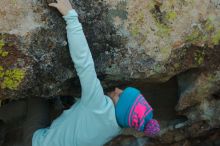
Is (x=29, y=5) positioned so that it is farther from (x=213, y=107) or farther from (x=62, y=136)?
(x=213, y=107)

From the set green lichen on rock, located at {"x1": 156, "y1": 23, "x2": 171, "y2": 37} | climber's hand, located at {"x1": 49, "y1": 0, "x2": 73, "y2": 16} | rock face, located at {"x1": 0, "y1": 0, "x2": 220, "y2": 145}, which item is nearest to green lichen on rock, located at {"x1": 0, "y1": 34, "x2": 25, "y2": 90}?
rock face, located at {"x1": 0, "y1": 0, "x2": 220, "y2": 145}

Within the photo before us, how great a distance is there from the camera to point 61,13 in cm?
266

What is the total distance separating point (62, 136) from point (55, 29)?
0.74m

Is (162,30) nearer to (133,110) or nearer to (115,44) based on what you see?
(115,44)

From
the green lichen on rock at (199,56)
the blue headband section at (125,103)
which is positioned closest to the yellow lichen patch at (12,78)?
the blue headband section at (125,103)

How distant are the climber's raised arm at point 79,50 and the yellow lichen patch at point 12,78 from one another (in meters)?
0.34

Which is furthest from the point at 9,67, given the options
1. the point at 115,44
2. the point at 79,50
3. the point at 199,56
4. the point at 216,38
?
the point at 216,38

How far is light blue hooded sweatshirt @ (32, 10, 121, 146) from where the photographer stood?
261 centimetres

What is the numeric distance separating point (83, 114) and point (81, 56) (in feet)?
1.37

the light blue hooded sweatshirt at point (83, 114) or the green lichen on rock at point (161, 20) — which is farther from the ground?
the green lichen on rock at point (161, 20)

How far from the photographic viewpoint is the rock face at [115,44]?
265 cm

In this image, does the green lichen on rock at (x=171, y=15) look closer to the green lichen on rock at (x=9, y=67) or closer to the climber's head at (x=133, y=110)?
the climber's head at (x=133, y=110)

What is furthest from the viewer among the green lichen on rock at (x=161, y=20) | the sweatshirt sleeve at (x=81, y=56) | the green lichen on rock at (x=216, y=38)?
the green lichen on rock at (x=216, y=38)

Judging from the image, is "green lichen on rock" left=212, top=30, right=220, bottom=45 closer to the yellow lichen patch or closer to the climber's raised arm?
the climber's raised arm
